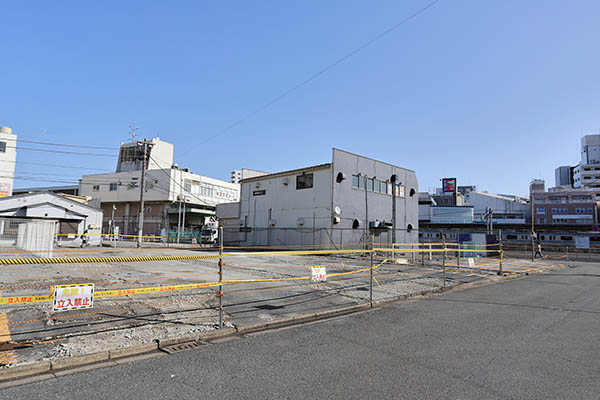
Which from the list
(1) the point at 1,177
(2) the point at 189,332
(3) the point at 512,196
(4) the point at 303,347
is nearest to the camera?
(4) the point at 303,347

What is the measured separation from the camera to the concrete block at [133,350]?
514 cm


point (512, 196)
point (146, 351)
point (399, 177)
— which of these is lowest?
point (146, 351)

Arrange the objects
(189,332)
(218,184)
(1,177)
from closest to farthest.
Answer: (189,332) → (1,177) → (218,184)

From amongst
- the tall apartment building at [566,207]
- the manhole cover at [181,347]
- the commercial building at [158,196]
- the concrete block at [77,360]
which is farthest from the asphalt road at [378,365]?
the tall apartment building at [566,207]

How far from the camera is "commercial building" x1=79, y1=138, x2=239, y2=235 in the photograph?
60.4 m

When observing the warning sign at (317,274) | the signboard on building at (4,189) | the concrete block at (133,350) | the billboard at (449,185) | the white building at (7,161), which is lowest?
the concrete block at (133,350)

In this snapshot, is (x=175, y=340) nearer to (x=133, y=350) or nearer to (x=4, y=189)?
(x=133, y=350)

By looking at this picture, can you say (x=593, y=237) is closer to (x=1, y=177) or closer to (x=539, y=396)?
(x=539, y=396)

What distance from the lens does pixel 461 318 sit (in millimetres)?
7918

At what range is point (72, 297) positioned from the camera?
5520 millimetres

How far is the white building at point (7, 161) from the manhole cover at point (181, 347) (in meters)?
76.8

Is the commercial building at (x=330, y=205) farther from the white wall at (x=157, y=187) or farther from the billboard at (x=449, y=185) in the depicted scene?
the billboard at (x=449, y=185)

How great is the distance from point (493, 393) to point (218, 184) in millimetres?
70411

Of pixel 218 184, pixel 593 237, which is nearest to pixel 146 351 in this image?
pixel 218 184
